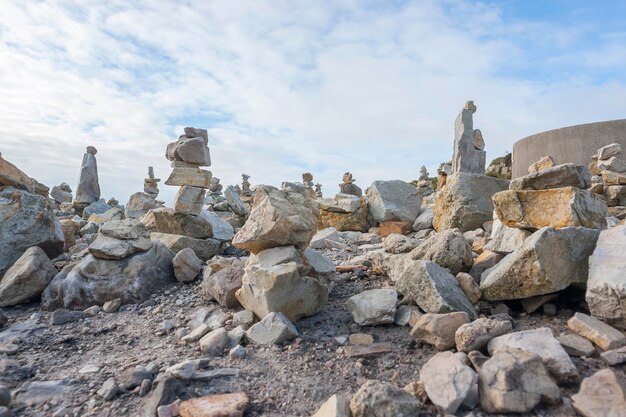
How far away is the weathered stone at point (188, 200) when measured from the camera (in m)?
7.32

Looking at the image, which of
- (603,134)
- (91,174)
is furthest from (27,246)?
(603,134)

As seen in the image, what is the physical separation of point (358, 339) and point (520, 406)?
1.38 meters

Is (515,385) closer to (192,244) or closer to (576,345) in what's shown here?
(576,345)

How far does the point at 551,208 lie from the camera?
159 inches

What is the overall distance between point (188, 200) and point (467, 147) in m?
6.68

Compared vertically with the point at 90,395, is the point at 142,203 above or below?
above

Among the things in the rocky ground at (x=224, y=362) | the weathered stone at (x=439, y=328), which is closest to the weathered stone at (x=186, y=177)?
the rocky ground at (x=224, y=362)

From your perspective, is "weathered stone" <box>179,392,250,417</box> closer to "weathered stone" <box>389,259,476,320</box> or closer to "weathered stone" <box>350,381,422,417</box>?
"weathered stone" <box>350,381,422,417</box>

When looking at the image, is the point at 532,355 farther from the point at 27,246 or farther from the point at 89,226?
the point at 89,226

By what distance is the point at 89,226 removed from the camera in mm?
12008

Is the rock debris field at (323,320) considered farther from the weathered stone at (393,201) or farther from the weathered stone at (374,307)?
the weathered stone at (393,201)

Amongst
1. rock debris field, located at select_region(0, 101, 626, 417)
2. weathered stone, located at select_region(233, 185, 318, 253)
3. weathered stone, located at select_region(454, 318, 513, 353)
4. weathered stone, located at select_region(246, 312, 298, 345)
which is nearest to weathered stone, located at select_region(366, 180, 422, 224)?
A: rock debris field, located at select_region(0, 101, 626, 417)

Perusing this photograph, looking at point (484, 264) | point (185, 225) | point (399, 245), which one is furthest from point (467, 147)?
point (185, 225)

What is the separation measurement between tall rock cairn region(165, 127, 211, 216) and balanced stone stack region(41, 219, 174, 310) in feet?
5.08
